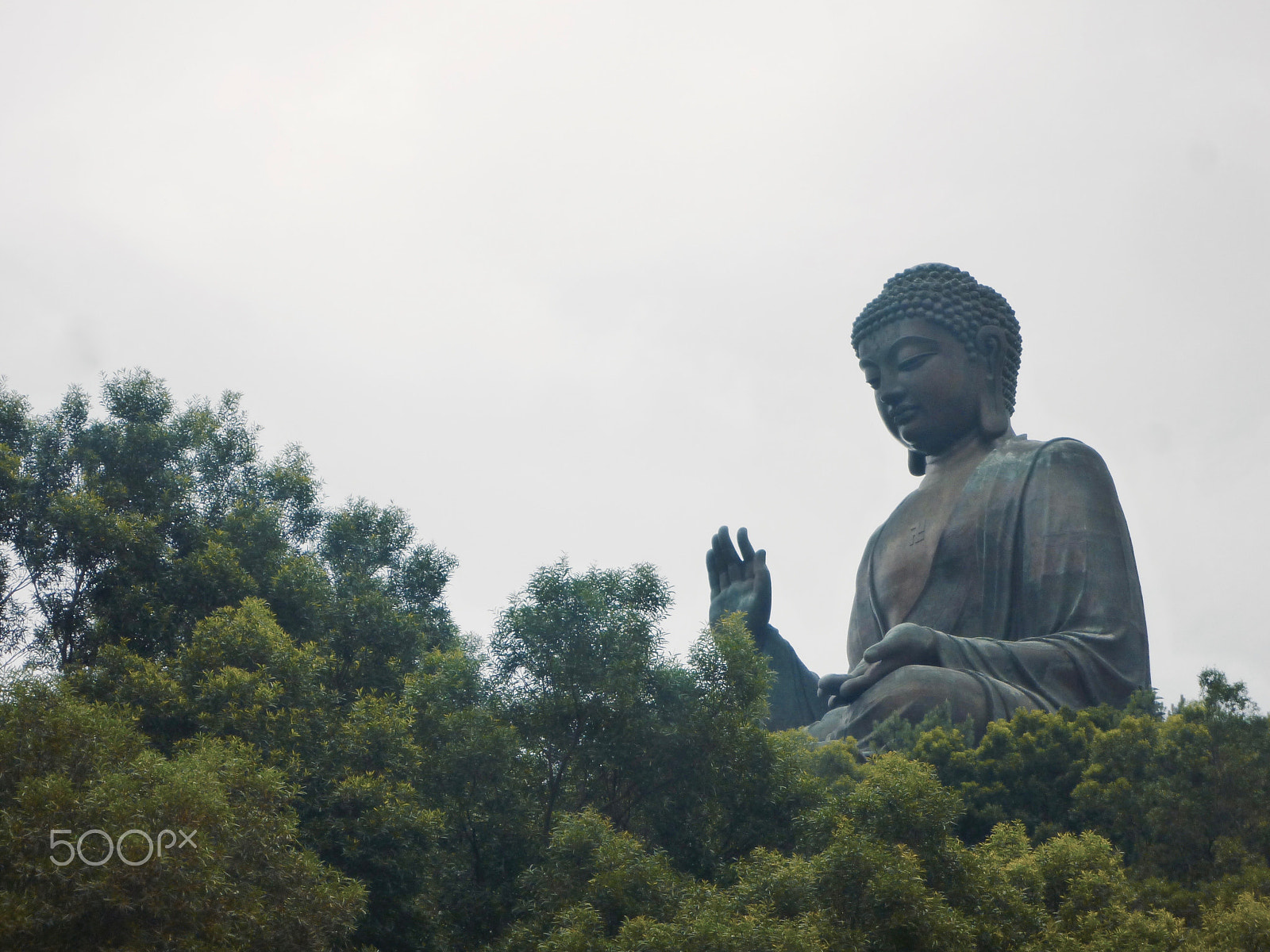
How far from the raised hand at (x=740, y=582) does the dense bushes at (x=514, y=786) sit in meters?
2.99

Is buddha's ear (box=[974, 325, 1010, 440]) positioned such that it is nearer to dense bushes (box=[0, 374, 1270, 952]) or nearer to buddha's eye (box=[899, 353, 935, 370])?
buddha's eye (box=[899, 353, 935, 370])

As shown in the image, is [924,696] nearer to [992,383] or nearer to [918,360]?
[918,360]

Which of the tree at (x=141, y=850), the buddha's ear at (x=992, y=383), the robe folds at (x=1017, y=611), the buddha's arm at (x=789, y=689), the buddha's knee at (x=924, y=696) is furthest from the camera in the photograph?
the buddha's ear at (x=992, y=383)

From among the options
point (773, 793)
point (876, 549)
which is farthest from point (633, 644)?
point (876, 549)

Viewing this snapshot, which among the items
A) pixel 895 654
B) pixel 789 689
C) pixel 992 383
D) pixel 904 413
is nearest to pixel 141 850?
pixel 895 654

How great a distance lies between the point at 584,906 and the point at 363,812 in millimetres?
1936

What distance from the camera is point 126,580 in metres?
11.6

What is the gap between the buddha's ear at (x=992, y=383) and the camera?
563 inches

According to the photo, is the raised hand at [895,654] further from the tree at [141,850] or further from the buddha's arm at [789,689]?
the tree at [141,850]

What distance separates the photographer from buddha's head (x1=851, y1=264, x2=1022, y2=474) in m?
14.2

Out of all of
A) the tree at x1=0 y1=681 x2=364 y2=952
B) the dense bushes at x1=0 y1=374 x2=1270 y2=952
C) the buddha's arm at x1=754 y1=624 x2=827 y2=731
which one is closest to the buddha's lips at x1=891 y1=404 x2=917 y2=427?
the buddha's arm at x1=754 y1=624 x2=827 y2=731

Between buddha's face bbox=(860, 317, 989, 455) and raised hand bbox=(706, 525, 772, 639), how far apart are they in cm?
182

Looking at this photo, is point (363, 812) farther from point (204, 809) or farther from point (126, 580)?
point (126, 580)

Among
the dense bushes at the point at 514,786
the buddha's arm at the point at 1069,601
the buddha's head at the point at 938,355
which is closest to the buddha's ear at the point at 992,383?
the buddha's head at the point at 938,355
